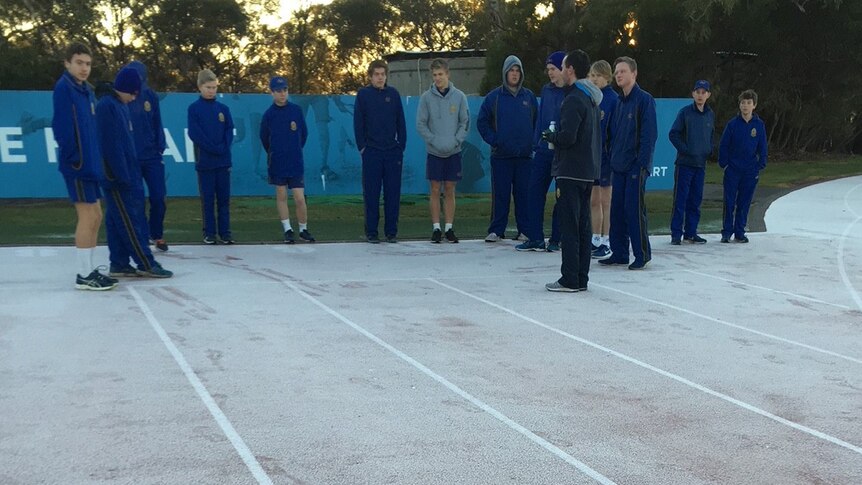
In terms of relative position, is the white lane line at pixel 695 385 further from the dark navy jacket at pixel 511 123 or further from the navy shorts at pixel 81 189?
the dark navy jacket at pixel 511 123

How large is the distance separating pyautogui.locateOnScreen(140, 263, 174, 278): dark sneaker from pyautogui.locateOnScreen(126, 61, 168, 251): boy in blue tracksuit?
1.72m

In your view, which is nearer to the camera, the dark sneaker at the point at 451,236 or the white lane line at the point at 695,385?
the white lane line at the point at 695,385

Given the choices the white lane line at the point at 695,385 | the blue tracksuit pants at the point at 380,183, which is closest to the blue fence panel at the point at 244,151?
the blue tracksuit pants at the point at 380,183

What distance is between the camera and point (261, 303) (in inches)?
276

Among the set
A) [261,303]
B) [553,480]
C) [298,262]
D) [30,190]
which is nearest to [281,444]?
[553,480]

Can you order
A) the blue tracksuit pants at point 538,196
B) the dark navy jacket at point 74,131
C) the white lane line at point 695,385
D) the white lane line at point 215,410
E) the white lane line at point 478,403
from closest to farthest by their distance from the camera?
1. the white lane line at point 215,410
2. the white lane line at point 478,403
3. the white lane line at point 695,385
4. the dark navy jacket at point 74,131
5. the blue tracksuit pants at point 538,196

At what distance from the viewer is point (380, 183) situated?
10.9m

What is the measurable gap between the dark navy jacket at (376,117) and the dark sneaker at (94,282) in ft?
13.2

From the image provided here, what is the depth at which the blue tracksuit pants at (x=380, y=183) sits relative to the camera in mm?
10766

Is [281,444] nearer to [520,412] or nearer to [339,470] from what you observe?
[339,470]

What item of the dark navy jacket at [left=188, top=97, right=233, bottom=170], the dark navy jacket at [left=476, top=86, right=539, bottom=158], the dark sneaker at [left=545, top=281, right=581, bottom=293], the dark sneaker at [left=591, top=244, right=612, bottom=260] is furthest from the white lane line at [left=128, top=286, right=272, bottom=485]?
the dark navy jacket at [left=476, top=86, right=539, bottom=158]

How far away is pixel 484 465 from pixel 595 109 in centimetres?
478

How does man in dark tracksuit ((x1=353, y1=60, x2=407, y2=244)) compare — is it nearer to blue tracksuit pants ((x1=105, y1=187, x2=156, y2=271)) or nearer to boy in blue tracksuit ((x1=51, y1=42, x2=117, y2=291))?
blue tracksuit pants ((x1=105, y1=187, x2=156, y2=271))

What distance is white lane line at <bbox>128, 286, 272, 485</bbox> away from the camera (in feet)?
12.0
